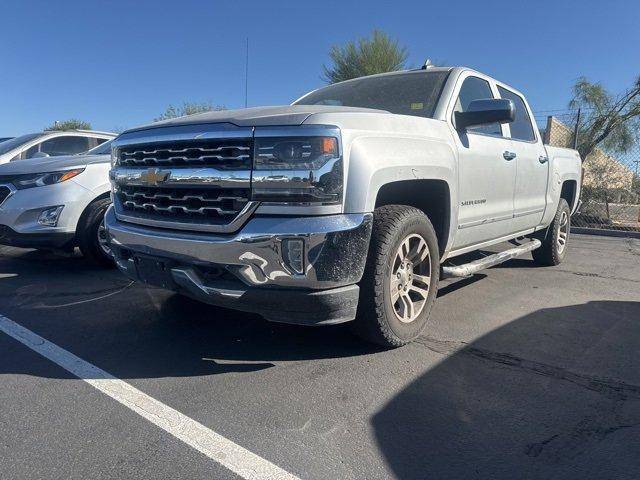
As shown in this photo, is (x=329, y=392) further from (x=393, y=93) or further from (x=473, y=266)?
(x=393, y=93)

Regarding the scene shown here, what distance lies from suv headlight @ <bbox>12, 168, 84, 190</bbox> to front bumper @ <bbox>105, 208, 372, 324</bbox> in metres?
3.09

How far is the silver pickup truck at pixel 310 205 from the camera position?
2.72 metres

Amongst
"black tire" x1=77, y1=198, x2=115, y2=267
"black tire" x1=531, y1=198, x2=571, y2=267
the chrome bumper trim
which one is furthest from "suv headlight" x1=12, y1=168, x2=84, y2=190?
"black tire" x1=531, y1=198, x2=571, y2=267

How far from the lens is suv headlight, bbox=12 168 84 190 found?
538 cm

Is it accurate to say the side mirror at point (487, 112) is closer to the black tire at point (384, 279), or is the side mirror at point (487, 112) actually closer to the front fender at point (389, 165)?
the front fender at point (389, 165)

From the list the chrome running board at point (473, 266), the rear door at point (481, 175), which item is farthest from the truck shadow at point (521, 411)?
the rear door at point (481, 175)

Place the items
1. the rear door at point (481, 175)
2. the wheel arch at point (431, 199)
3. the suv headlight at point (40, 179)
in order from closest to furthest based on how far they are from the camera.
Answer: the wheel arch at point (431, 199) → the rear door at point (481, 175) → the suv headlight at point (40, 179)

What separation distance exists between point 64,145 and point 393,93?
6584 mm

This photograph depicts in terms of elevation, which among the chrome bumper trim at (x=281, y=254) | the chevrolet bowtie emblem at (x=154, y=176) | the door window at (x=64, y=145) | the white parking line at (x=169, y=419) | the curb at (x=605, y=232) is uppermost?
the door window at (x=64, y=145)

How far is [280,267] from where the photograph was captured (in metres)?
2.71

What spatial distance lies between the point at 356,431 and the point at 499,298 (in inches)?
110

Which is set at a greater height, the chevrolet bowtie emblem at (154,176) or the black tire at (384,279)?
the chevrolet bowtie emblem at (154,176)

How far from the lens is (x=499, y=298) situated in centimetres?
480

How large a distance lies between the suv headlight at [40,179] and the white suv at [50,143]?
9.92ft
